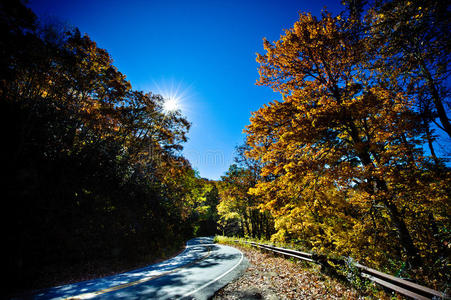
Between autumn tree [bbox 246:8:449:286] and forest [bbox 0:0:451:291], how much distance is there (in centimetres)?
5

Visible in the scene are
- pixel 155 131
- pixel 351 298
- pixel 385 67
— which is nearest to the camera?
pixel 351 298

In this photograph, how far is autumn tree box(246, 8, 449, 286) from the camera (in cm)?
486

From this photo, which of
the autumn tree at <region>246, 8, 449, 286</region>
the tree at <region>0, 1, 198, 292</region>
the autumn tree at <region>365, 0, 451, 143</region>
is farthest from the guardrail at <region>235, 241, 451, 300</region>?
the tree at <region>0, 1, 198, 292</region>

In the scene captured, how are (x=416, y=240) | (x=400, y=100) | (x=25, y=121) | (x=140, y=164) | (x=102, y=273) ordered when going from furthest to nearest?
1. (x=140, y=164)
2. (x=102, y=273)
3. (x=25, y=121)
4. (x=416, y=240)
5. (x=400, y=100)

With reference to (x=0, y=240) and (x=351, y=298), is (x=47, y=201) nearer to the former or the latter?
(x=0, y=240)

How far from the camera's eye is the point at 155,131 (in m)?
14.6

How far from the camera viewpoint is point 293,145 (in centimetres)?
612

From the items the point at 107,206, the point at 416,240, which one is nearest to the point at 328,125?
the point at 416,240

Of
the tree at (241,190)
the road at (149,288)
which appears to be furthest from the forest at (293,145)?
the tree at (241,190)

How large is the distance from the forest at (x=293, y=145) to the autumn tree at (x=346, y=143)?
0.05 meters

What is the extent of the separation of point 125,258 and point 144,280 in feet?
17.7

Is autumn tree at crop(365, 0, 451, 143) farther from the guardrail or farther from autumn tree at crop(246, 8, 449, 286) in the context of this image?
the guardrail

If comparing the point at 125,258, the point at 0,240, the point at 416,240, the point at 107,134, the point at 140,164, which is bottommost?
the point at 125,258

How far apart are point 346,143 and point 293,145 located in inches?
83.3
